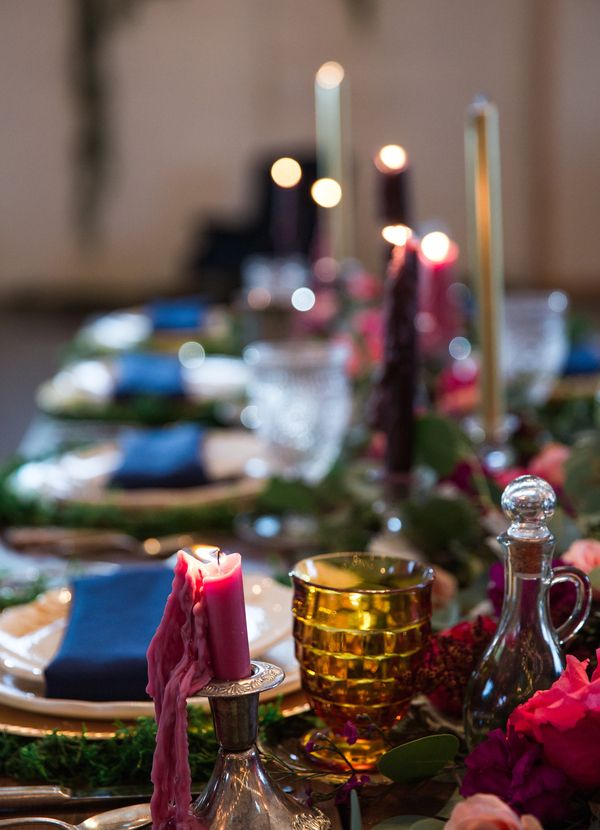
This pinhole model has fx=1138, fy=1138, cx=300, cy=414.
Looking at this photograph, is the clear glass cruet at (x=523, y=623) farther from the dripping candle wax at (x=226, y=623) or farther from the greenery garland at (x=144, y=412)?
the greenery garland at (x=144, y=412)

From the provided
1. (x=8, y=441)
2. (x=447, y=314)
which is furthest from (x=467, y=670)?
(x=8, y=441)

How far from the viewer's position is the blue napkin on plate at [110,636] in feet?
2.57

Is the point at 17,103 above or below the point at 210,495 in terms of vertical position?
above

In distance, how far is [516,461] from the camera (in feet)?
4.68

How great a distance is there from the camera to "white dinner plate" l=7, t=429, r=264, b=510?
54.6 inches

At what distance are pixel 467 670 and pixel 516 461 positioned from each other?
734mm

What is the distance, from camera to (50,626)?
2.95 feet

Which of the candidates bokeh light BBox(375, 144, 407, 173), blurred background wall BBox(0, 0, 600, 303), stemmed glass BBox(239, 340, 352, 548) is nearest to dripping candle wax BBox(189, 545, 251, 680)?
stemmed glass BBox(239, 340, 352, 548)

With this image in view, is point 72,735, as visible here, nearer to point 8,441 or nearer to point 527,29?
point 8,441

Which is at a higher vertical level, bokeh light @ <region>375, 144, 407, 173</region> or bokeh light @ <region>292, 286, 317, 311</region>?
bokeh light @ <region>375, 144, 407, 173</region>

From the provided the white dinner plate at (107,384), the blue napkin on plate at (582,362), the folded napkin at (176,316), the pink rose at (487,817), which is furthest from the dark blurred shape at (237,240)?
the pink rose at (487,817)

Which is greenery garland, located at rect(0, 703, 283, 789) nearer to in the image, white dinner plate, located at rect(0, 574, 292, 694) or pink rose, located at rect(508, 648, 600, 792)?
white dinner plate, located at rect(0, 574, 292, 694)

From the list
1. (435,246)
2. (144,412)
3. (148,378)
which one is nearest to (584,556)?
(435,246)

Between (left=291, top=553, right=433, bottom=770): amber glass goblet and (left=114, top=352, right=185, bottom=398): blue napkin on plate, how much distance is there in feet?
4.56
